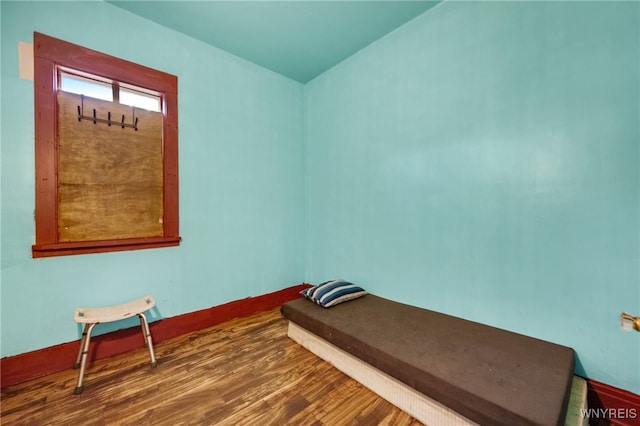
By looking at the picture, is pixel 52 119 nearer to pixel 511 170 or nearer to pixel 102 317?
pixel 102 317

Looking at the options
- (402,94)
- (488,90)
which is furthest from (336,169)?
(488,90)

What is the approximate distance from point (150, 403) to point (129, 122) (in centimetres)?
216

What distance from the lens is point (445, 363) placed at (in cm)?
147

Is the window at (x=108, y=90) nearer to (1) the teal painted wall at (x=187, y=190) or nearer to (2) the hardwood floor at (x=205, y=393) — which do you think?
(1) the teal painted wall at (x=187, y=190)

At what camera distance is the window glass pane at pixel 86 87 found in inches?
79.4

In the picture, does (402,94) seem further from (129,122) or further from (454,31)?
(129,122)

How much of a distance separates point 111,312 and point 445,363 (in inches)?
91.0

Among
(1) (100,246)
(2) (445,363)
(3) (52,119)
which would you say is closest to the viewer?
(2) (445,363)

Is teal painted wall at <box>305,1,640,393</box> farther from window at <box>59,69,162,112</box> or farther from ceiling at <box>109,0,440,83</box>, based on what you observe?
window at <box>59,69,162,112</box>

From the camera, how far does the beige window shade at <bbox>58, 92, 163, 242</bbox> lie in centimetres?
198

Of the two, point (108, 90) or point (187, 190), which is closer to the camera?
point (108, 90)

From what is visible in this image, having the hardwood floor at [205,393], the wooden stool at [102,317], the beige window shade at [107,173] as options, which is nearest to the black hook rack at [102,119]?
the beige window shade at [107,173]

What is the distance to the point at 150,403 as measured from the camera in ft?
5.24

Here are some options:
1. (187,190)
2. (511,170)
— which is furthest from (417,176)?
(187,190)
